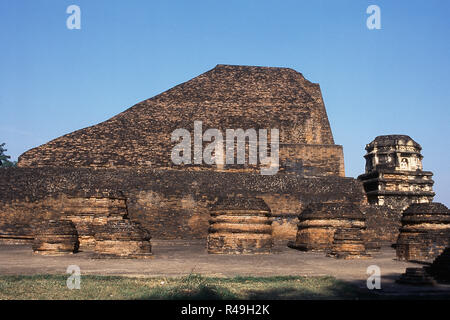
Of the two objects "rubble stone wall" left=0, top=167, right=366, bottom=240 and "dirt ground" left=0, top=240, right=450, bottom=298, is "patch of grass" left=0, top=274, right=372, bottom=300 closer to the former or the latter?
"dirt ground" left=0, top=240, right=450, bottom=298

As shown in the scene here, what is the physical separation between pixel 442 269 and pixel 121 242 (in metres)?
6.85

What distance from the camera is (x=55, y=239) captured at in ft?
41.7

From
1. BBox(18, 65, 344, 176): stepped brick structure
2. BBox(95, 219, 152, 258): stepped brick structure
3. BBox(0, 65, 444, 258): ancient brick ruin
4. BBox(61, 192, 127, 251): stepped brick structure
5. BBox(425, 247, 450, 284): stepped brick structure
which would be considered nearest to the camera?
BBox(425, 247, 450, 284): stepped brick structure

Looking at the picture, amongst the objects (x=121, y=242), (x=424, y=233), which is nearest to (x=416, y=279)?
(x=424, y=233)

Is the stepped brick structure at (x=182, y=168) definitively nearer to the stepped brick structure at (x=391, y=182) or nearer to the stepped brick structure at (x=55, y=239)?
the stepped brick structure at (x=391, y=182)

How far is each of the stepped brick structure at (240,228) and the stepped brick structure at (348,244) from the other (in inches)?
67.2

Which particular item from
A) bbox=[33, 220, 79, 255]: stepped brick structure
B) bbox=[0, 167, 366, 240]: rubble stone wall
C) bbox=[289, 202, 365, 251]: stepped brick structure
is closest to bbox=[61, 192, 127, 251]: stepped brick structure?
bbox=[33, 220, 79, 255]: stepped brick structure

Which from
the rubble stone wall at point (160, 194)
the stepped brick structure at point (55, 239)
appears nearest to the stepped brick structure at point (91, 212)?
the stepped brick structure at point (55, 239)

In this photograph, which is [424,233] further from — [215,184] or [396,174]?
[396,174]

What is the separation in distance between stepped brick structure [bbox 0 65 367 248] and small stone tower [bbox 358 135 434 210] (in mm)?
1029

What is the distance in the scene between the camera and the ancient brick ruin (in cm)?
1334
